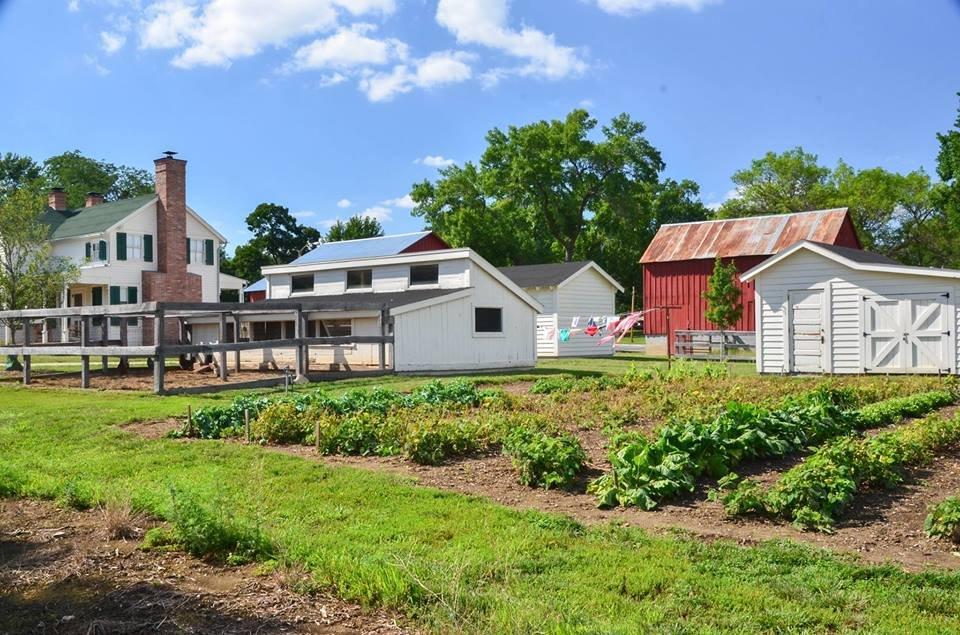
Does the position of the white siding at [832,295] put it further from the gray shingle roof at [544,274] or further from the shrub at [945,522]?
the shrub at [945,522]

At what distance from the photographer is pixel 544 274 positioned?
130 ft

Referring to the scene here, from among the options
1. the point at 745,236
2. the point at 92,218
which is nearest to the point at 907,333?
the point at 745,236

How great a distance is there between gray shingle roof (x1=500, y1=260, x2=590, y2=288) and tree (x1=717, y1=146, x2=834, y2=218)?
1349 inches

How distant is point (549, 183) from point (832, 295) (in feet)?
140

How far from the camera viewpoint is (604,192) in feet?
214

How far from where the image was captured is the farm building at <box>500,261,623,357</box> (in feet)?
124

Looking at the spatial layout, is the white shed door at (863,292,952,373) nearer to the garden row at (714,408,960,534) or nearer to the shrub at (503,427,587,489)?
the garden row at (714,408,960,534)

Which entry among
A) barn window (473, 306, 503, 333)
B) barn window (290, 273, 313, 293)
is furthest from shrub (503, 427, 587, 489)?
barn window (290, 273, 313, 293)

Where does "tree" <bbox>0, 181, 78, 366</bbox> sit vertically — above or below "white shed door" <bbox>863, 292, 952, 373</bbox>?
above

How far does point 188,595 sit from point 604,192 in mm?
62014

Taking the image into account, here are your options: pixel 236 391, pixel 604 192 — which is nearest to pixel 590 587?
pixel 236 391

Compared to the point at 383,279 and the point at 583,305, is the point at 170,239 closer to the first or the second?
the point at 383,279

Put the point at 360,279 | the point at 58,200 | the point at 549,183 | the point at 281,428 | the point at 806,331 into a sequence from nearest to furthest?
the point at 281,428 → the point at 806,331 → the point at 360,279 → the point at 58,200 → the point at 549,183

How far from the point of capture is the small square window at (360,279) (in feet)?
107
